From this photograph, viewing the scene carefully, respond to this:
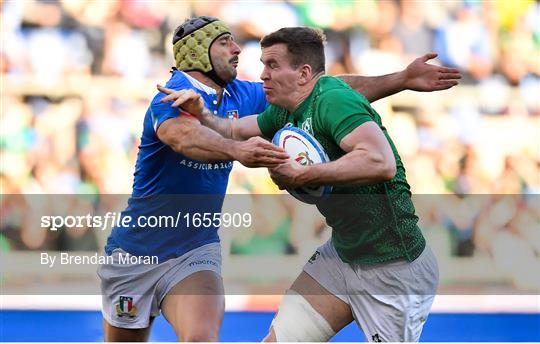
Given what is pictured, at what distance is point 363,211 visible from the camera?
423 centimetres

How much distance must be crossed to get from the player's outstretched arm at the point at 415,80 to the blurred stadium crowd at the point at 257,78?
3.84 metres

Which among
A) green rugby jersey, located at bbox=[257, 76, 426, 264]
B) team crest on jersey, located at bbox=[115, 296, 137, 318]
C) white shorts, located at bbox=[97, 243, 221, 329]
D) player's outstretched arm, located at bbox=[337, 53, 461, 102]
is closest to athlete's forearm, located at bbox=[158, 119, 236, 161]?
green rugby jersey, located at bbox=[257, 76, 426, 264]

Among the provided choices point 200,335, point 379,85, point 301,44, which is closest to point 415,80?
point 379,85

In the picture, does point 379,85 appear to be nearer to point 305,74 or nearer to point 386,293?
point 305,74

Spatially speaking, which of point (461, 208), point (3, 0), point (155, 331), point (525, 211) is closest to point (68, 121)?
point (3, 0)

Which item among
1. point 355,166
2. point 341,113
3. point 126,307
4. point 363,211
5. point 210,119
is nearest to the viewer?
point 355,166

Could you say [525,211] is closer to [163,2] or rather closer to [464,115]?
[464,115]

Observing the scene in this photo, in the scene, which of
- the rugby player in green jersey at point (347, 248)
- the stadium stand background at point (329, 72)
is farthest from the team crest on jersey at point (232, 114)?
the stadium stand background at point (329, 72)

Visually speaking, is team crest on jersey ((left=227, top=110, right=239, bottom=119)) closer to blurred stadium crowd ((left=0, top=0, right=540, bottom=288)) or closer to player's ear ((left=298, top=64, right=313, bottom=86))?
player's ear ((left=298, top=64, right=313, bottom=86))

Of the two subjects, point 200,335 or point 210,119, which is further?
point 210,119

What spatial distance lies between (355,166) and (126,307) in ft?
4.98

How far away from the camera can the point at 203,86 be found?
4789mm

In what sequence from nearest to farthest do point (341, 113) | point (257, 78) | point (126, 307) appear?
point (341, 113)
point (126, 307)
point (257, 78)

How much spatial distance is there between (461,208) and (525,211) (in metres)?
0.62
